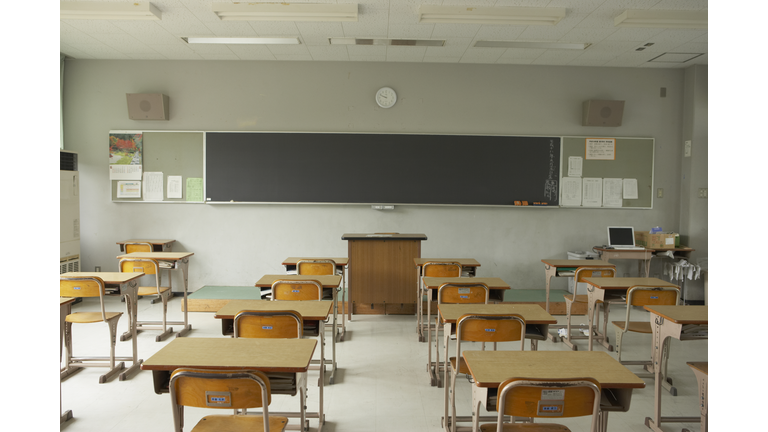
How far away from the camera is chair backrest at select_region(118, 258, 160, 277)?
14.1ft

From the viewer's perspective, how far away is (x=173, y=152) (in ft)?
19.9

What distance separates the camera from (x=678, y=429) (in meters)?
2.70

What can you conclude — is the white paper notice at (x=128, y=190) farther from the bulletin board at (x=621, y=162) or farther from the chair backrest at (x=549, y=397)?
the chair backrest at (x=549, y=397)

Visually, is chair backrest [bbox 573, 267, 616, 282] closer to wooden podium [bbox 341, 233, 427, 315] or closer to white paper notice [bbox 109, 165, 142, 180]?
wooden podium [bbox 341, 233, 427, 315]

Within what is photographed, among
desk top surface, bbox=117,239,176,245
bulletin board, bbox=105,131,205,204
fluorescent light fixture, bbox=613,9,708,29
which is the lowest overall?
desk top surface, bbox=117,239,176,245

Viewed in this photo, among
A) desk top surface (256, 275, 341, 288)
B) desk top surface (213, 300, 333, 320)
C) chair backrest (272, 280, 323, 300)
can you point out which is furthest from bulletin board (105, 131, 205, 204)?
desk top surface (213, 300, 333, 320)

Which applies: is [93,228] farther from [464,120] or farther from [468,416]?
[468,416]

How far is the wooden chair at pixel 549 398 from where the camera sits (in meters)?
1.60

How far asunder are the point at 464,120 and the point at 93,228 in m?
5.25

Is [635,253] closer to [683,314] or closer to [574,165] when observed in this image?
[574,165]

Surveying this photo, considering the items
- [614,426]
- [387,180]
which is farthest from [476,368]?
[387,180]

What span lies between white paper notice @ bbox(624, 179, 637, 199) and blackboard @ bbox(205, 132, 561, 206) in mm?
1037

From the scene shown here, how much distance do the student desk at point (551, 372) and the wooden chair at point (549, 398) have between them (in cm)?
9

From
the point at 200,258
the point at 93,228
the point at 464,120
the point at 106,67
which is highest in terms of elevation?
the point at 106,67
